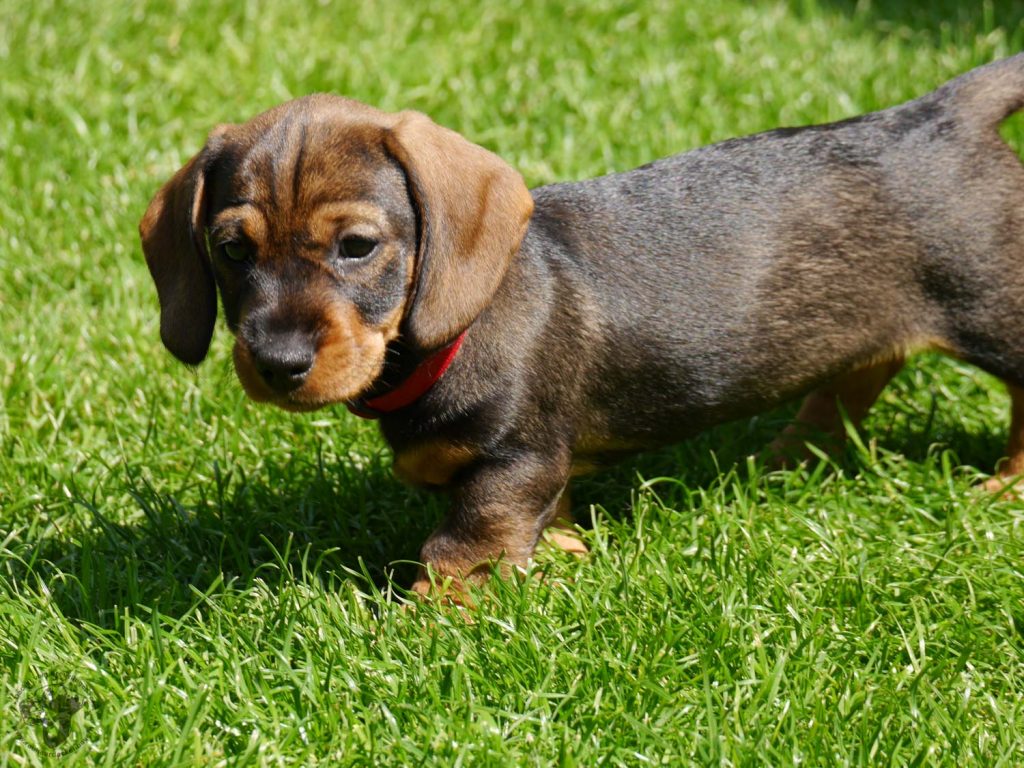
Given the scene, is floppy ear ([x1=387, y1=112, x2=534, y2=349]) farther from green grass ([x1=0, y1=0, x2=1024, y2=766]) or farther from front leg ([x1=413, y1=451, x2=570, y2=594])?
green grass ([x1=0, y1=0, x2=1024, y2=766])

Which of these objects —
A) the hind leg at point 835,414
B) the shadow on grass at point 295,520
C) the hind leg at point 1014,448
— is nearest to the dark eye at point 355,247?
the shadow on grass at point 295,520

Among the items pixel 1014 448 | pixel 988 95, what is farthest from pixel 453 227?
pixel 1014 448

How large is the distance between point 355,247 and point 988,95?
7.08ft

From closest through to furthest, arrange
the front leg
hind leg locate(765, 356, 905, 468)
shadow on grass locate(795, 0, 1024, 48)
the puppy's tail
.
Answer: the front leg
the puppy's tail
hind leg locate(765, 356, 905, 468)
shadow on grass locate(795, 0, 1024, 48)

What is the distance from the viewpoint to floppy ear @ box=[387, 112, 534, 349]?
3.55m

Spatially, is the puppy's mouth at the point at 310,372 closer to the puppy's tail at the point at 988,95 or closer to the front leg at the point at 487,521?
the front leg at the point at 487,521

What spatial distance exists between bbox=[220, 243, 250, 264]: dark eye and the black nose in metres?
0.32

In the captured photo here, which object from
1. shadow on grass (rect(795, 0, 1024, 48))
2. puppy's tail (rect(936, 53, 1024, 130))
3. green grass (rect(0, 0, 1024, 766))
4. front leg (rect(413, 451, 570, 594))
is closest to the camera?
green grass (rect(0, 0, 1024, 766))

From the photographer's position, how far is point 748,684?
3418mm

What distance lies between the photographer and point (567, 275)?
407 cm

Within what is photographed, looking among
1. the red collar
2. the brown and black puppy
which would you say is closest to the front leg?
the brown and black puppy

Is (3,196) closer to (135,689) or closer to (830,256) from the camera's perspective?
(135,689)

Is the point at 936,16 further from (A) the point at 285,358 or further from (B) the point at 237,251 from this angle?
(A) the point at 285,358

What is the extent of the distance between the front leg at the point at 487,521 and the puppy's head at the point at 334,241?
487 millimetres
